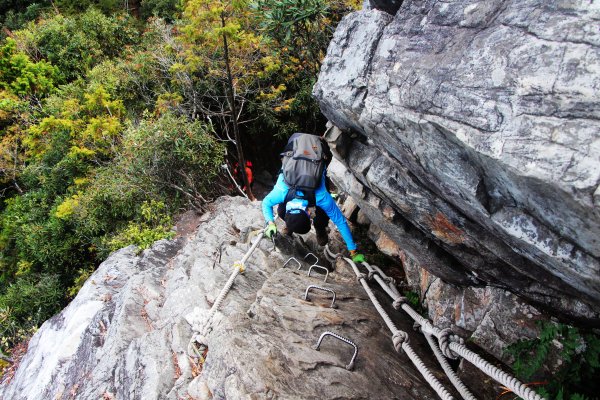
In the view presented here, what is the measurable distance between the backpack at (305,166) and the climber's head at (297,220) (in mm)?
363

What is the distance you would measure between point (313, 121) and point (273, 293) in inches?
453

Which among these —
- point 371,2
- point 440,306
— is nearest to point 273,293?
point 440,306

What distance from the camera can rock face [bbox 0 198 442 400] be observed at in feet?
12.3

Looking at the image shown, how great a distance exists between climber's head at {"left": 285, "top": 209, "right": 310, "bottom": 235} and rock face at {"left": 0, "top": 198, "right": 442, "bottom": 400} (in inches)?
27.0

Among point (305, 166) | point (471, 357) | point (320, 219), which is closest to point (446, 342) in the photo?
point (471, 357)

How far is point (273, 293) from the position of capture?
5.06 meters

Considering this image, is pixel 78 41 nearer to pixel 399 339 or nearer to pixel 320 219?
pixel 320 219

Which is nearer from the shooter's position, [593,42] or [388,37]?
[593,42]

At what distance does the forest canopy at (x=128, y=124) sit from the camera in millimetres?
11820

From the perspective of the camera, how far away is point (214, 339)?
159 inches

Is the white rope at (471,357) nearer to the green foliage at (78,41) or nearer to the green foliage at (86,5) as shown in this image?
the green foliage at (78,41)

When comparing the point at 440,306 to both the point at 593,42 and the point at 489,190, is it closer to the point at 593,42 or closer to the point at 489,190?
the point at 489,190

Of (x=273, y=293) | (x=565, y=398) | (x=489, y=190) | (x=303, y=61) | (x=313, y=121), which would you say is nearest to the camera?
(x=489, y=190)

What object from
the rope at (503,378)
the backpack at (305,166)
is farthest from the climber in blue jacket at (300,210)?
the rope at (503,378)
